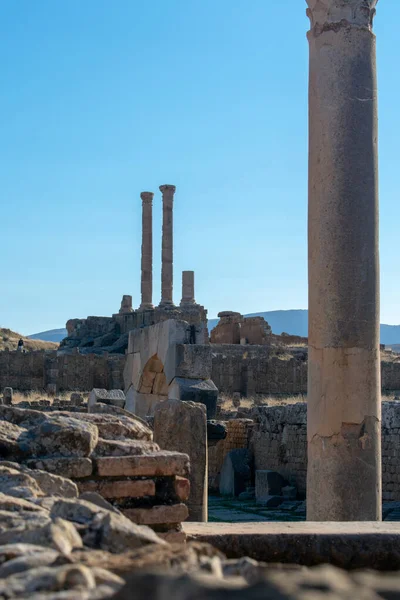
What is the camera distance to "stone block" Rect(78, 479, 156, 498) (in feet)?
15.6

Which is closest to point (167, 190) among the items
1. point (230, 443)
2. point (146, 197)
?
point (146, 197)

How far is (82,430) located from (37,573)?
2.53m

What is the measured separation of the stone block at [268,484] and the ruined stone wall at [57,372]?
19209 millimetres

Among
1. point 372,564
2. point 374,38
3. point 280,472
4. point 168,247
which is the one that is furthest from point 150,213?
point 372,564

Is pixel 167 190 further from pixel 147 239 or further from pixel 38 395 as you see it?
pixel 38 395

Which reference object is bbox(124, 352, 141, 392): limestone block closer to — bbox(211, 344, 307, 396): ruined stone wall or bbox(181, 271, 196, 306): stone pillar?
bbox(211, 344, 307, 396): ruined stone wall

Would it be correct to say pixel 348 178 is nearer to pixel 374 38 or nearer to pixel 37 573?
pixel 374 38

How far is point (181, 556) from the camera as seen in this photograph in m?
2.45

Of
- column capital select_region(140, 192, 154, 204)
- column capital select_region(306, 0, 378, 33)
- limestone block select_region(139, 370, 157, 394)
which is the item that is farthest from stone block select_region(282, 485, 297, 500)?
column capital select_region(140, 192, 154, 204)

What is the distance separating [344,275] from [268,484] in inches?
279

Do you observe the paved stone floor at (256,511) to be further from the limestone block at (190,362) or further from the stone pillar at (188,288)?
the stone pillar at (188,288)

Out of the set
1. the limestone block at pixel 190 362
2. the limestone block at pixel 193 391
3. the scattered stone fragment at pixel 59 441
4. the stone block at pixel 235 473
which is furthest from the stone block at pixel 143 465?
the stone block at pixel 235 473

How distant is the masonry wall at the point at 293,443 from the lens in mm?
12609

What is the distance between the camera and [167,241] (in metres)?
43.2
